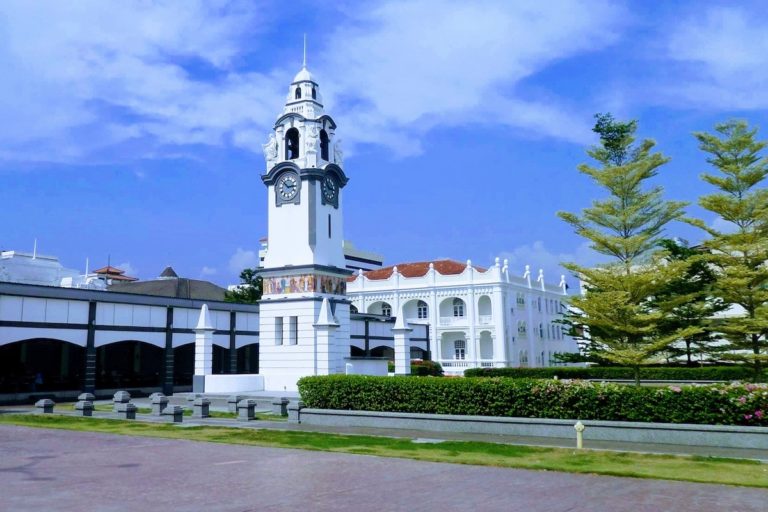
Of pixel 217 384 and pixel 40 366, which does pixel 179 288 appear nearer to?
pixel 40 366

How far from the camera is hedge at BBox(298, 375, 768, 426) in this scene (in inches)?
558

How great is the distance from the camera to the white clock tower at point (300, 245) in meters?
28.6

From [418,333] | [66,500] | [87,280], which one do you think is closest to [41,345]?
[87,280]

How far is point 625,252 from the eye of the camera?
22750 mm

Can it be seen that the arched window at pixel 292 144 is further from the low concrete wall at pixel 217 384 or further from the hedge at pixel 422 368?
the hedge at pixel 422 368

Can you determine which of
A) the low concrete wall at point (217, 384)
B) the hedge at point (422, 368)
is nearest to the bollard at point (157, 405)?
the low concrete wall at point (217, 384)

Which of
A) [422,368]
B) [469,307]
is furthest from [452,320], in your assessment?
[422,368]

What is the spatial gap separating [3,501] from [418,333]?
136ft

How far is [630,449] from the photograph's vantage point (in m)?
13.4

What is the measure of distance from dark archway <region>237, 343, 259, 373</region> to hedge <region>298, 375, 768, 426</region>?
79.3 ft

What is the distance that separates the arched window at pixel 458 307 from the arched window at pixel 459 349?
2364 millimetres

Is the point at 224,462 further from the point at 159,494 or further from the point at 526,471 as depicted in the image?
the point at 526,471

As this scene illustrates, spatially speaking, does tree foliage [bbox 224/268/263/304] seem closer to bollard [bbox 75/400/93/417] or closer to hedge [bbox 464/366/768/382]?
hedge [bbox 464/366/768/382]

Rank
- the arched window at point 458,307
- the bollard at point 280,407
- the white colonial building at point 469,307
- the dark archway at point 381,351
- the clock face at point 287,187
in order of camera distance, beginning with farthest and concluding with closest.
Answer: the arched window at point 458,307 < the white colonial building at point 469,307 < the dark archway at point 381,351 < the clock face at point 287,187 < the bollard at point 280,407
